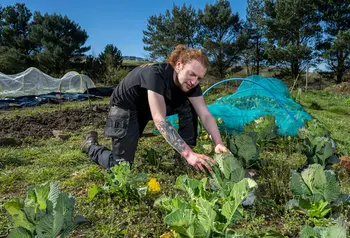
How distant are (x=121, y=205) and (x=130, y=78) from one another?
4.02 ft

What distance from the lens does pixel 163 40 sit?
28516 millimetres

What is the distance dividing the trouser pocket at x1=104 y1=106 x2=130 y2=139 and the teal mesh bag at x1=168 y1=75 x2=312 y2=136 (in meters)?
1.58

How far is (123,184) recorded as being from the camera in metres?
2.10

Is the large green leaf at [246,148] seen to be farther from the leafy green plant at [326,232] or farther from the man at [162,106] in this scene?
the leafy green plant at [326,232]

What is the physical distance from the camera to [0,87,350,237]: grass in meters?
1.83

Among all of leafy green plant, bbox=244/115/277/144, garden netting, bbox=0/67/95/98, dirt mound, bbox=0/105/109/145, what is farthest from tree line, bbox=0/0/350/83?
A: leafy green plant, bbox=244/115/277/144

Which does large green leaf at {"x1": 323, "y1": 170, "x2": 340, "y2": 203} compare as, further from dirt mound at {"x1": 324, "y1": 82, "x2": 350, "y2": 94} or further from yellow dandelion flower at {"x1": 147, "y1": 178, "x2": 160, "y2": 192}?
dirt mound at {"x1": 324, "y1": 82, "x2": 350, "y2": 94}

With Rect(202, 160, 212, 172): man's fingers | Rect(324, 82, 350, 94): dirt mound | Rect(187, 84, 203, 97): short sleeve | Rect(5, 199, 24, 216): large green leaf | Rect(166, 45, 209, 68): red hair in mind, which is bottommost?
Rect(5, 199, 24, 216): large green leaf

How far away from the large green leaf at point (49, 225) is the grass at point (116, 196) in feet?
1.47

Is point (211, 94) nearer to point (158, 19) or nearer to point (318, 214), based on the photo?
point (318, 214)

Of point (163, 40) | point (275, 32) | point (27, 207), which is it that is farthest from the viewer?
point (163, 40)

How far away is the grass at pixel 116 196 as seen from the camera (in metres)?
1.83

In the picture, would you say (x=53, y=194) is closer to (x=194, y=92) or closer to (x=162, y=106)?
(x=162, y=106)

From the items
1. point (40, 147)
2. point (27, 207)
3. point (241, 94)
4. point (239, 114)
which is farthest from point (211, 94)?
point (27, 207)
